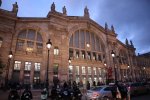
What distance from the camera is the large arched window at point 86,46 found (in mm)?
32253

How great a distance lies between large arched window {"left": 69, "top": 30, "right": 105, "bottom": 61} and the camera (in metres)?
32.3

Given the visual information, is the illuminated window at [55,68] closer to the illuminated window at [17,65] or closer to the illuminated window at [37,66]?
the illuminated window at [37,66]

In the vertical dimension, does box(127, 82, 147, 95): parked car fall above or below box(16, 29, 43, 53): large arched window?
below

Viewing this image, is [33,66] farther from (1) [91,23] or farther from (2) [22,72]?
(1) [91,23]

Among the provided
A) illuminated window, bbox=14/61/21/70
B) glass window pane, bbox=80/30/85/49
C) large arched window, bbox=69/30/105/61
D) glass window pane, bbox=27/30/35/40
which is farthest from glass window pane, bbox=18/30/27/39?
glass window pane, bbox=80/30/85/49

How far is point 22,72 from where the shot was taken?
80.6ft

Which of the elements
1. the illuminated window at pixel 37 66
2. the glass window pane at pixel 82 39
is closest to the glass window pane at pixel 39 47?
the illuminated window at pixel 37 66

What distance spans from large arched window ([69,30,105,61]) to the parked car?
15726 millimetres

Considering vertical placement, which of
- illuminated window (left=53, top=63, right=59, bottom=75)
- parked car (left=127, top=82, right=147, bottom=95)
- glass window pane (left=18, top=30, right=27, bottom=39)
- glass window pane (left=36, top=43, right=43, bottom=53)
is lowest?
parked car (left=127, top=82, right=147, bottom=95)

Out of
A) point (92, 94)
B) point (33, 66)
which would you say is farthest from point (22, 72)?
point (92, 94)

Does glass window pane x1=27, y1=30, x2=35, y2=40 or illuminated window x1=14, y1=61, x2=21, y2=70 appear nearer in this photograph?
illuminated window x1=14, y1=61, x2=21, y2=70

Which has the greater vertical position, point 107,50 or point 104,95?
point 107,50

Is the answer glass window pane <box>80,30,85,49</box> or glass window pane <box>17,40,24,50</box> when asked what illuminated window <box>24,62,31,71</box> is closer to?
glass window pane <box>17,40,24,50</box>

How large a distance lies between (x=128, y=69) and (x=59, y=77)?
28948mm
